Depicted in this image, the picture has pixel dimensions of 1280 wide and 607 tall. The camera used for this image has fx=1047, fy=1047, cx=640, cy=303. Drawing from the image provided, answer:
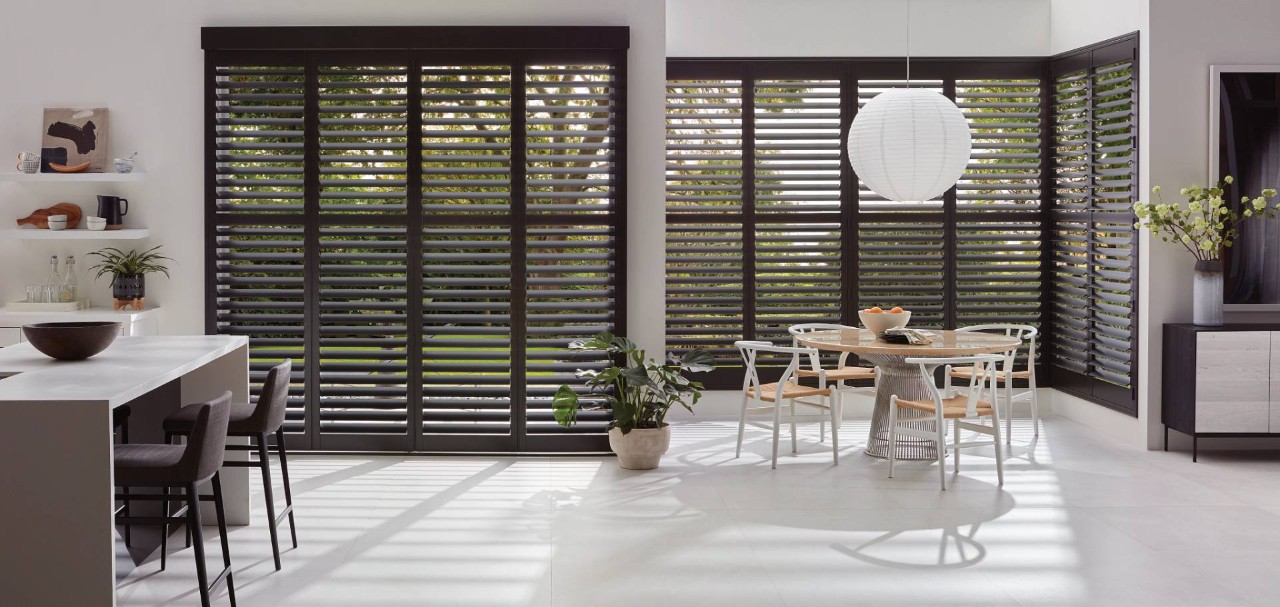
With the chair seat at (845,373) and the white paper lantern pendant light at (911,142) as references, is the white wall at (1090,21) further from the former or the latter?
the chair seat at (845,373)

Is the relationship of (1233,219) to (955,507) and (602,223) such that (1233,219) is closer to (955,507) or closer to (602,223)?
(955,507)

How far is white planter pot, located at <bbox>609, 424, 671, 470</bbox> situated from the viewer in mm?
5758

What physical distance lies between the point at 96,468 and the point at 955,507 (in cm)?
368

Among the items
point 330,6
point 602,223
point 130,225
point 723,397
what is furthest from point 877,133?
point 130,225

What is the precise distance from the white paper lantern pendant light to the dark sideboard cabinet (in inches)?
71.4

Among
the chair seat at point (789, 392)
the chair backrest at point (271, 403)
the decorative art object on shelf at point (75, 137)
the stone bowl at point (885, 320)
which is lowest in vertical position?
the chair seat at point (789, 392)

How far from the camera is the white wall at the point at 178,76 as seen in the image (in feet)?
19.6

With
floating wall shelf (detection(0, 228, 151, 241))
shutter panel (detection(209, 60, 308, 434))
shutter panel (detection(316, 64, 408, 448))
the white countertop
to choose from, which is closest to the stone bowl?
shutter panel (detection(316, 64, 408, 448))

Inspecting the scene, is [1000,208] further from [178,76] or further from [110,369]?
[110,369]

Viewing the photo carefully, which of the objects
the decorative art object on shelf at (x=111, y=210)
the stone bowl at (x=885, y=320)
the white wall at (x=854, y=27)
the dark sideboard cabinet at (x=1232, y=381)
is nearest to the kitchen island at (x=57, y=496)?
the decorative art object on shelf at (x=111, y=210)

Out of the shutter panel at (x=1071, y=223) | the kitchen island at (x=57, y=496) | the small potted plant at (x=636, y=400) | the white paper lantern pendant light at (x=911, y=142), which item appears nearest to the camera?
the kitchen island at (x=57, y=496)

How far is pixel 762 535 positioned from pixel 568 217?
2.32 metres

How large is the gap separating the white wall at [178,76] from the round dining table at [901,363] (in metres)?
1.11

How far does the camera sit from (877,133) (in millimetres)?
5523
